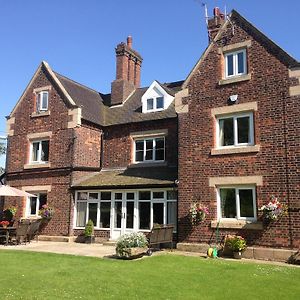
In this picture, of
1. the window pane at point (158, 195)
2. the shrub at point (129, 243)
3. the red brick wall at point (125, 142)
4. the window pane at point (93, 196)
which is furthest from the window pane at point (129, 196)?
the shrub at point (129, 243)

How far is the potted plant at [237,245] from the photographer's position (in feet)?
50.0

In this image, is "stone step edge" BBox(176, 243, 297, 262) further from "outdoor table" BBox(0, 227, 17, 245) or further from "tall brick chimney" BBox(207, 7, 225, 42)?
"tall brick chimney" BBox(207, 7, 225, 42)

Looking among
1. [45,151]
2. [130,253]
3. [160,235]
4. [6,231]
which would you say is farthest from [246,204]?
[45,151]

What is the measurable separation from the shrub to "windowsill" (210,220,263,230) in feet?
10.9

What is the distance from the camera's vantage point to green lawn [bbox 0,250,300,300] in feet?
29.4

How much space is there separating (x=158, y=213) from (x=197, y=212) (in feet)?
10.00

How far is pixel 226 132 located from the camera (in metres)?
17.3

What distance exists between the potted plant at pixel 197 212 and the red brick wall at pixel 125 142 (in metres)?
4.33

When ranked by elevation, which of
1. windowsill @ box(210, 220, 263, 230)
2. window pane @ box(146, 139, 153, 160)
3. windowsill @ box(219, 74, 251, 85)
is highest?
windowsill @ box(219, 74, 251, 85)

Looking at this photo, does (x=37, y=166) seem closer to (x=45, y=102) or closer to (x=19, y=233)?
(x=45, y=102)

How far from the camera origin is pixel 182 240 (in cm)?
1723

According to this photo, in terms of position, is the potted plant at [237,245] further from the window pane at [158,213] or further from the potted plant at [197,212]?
the window pane at [158,213]

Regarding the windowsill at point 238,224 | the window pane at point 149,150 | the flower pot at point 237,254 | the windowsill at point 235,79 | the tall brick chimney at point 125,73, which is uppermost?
the tall brick chimney at point 125,73

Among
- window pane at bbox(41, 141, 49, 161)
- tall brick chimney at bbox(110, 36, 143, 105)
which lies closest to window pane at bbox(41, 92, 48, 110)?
window pane at bbox(41, 141, 49, 161)
